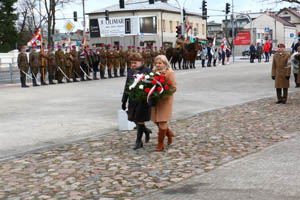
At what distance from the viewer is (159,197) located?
5.37m

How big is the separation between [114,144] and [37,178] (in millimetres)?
2341

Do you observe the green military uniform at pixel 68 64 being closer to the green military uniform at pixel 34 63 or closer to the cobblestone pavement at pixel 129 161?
the green military uniform at pixel 34 63

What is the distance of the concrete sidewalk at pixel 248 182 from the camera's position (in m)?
5.28

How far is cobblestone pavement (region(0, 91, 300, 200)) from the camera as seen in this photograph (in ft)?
19.3

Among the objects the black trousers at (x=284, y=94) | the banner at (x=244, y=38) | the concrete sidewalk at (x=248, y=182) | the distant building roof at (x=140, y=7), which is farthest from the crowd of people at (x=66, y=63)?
the banner at (x=244, y=38)

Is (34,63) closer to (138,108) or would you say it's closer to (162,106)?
(138,108)

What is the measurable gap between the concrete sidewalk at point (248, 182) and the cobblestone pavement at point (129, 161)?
27 cm

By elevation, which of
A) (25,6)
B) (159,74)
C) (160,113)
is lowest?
(160,113)

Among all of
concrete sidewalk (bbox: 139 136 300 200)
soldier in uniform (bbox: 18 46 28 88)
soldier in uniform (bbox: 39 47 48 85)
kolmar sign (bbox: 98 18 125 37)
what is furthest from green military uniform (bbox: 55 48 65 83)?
kolmar sign (bbox: 98 18 125 37)

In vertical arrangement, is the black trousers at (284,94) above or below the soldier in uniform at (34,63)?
below

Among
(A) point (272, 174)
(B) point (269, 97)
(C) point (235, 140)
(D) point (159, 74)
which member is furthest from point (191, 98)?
(A) point (272, 174)

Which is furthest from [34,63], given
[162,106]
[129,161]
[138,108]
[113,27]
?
[113,27]

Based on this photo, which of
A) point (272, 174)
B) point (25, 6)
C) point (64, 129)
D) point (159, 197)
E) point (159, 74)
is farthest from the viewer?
point (25, 6)

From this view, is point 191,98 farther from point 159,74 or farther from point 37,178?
point 37,178
